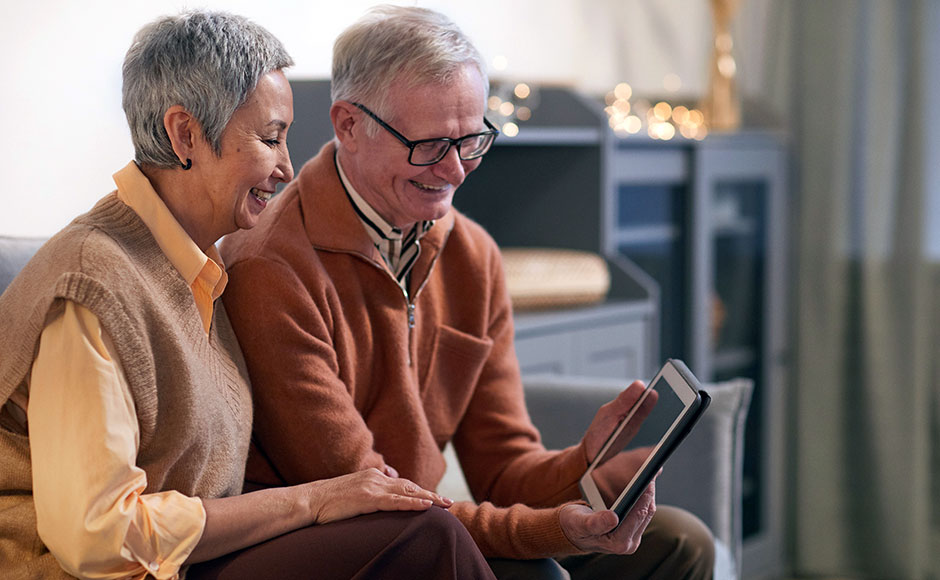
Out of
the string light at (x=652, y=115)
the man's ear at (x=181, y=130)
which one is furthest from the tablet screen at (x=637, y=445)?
the string light at (x=652, y=115)

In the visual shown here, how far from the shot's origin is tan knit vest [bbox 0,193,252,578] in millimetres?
966

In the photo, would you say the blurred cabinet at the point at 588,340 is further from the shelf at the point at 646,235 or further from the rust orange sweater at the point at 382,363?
the rust orange sweater at the point at 382,363

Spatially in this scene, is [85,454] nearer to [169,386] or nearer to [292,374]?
[169,386]

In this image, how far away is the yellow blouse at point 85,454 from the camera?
94 cm

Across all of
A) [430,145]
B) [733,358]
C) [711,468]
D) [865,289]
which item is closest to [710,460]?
[711,468]

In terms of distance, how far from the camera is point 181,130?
3.52 ft

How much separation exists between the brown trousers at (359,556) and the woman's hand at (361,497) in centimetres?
2

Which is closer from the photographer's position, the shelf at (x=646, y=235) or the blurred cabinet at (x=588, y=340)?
the blurred cabinet at (x=588, y=340)

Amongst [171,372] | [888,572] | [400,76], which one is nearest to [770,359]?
[888,572]

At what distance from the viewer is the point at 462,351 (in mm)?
1465

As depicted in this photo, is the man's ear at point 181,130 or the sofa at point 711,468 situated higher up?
the man's ear at point 181,130

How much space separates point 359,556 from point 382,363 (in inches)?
13.6

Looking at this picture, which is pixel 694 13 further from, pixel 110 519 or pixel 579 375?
pixel 110 519

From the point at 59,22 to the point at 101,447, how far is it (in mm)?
902
